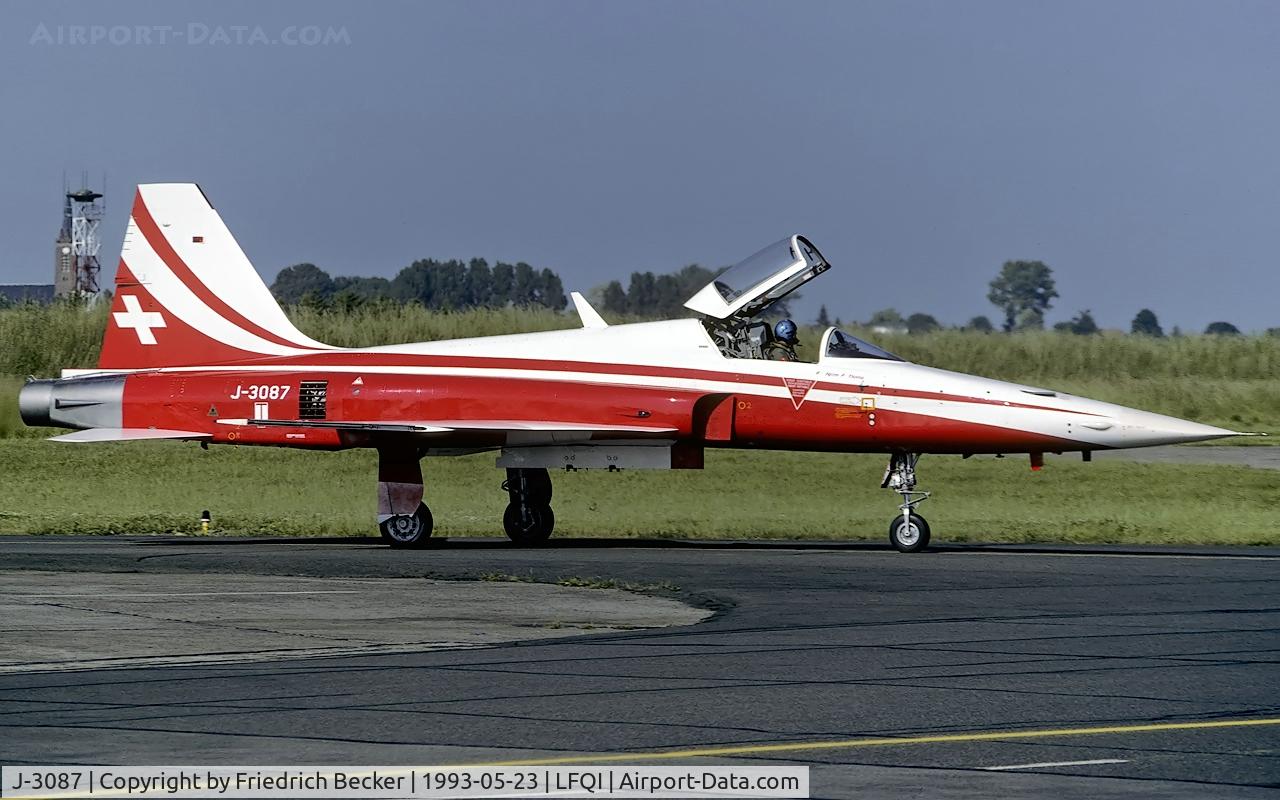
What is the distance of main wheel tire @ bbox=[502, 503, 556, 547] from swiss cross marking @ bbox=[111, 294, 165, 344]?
5.29m

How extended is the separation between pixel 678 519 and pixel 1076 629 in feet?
40.9

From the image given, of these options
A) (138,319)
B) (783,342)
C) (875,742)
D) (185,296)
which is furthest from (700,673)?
(138,319)

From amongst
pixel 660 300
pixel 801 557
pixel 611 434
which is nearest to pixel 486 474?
pixel 660 300

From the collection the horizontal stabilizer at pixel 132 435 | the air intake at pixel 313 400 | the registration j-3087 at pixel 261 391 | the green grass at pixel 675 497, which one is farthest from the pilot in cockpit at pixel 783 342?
the horizontal stabilizer at pixel 132 435

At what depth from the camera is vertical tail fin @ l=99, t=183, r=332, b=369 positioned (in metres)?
21.6

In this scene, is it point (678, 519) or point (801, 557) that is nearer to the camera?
point (801, 557)

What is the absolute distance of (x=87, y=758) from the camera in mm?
7051

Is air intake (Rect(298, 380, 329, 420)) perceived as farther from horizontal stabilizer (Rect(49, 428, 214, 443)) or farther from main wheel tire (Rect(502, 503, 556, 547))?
main wheel tire (Rect(502, 503, 556, 547))

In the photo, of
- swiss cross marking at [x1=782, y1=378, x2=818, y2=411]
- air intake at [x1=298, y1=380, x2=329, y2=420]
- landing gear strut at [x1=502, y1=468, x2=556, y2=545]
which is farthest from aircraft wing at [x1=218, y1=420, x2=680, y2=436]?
swiss cross marking at [x1=782, y1=378, x2=818, y2=411]

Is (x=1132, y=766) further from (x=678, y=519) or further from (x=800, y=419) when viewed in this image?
(x=678, y=519)

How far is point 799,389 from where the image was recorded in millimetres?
19531

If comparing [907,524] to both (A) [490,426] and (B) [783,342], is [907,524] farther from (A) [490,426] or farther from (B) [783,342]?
(A) [490,426]

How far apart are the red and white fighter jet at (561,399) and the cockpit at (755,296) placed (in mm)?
20

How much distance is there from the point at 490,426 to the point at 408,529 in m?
1.66
